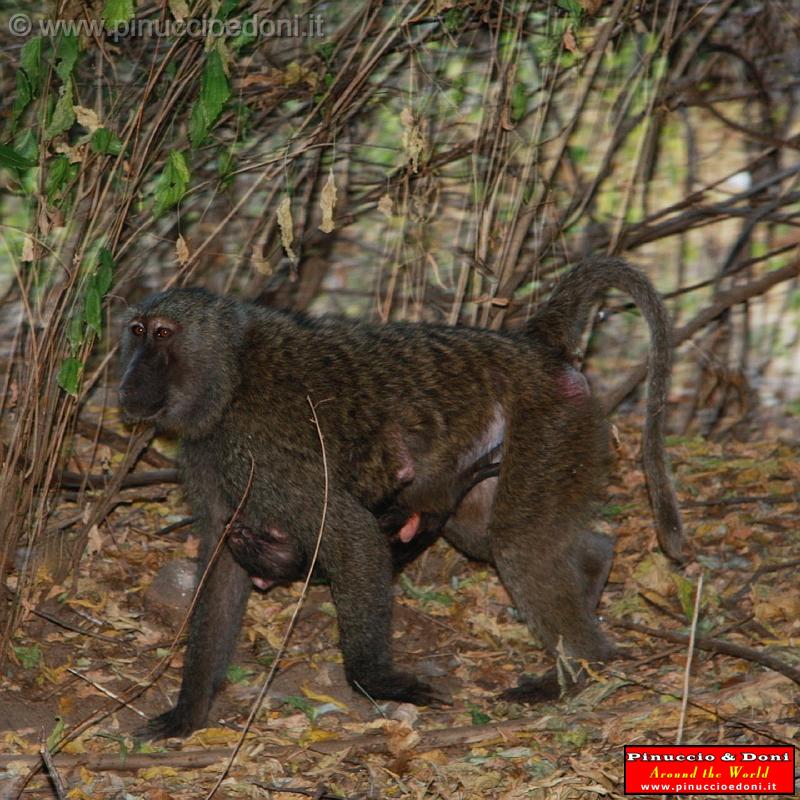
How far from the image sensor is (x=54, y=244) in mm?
4254

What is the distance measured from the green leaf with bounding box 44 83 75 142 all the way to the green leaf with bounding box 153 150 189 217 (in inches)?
13.3

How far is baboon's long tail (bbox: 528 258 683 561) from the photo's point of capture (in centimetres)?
402

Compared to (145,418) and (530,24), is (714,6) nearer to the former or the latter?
(530,24)

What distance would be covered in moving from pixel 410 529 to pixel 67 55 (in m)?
1.91

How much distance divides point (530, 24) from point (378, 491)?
7.94 feet

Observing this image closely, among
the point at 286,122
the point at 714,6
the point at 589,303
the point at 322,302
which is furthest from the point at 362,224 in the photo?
the point at 589,303

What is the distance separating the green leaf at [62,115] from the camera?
364 cm

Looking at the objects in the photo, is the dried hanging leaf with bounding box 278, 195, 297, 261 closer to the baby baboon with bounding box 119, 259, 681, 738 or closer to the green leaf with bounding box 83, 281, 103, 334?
the baby baboon with bounding box 119, 259, 681, 738

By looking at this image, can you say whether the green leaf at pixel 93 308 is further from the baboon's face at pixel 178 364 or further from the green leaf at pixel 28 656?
the green leaf at pixel 28 656

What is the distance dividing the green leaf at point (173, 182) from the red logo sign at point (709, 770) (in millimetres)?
2000

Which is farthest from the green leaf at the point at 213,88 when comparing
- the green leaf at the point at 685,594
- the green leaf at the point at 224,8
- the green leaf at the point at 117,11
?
the green leaf at the point at 685,594

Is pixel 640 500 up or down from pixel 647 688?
up

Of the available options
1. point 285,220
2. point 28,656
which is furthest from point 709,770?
point 28,656

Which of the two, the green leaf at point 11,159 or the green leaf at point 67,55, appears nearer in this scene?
the green leaf at point 11,159
